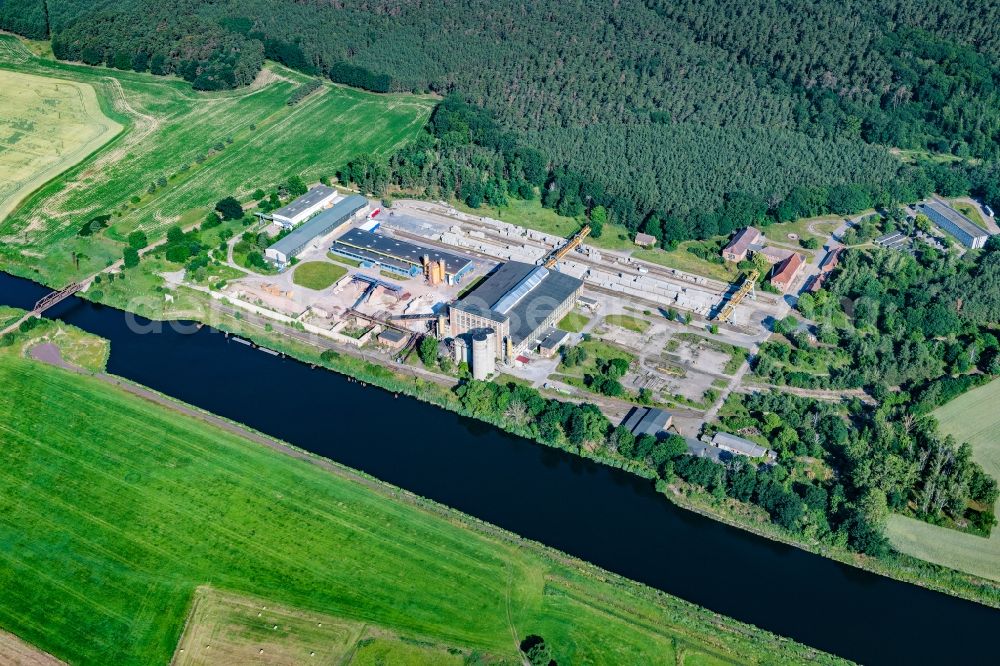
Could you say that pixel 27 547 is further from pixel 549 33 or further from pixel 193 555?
pixel 549 33

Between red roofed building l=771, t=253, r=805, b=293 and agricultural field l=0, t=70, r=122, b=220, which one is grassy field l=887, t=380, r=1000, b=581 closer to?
red roofed building l=771, t=253, r=805, b=293

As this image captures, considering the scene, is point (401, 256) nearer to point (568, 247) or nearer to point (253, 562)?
point (568, 247)

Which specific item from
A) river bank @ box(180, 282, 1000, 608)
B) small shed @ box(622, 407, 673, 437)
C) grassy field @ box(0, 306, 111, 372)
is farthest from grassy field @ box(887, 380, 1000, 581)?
grassy field @ box(0, 306, 111, 372)

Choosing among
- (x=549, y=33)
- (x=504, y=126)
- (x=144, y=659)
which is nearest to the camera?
(x=144, y=659)

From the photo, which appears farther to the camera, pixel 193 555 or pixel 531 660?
pixel 193 555

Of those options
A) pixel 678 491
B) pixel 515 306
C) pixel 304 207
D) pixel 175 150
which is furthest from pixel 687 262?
A: pixel 175 150

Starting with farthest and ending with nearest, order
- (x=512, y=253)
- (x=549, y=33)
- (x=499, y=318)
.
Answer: (x=549, y=33) → (x=512, y=253) → (x=499, y=318)

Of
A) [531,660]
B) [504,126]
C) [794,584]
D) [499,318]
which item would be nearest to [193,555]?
[531,660]
